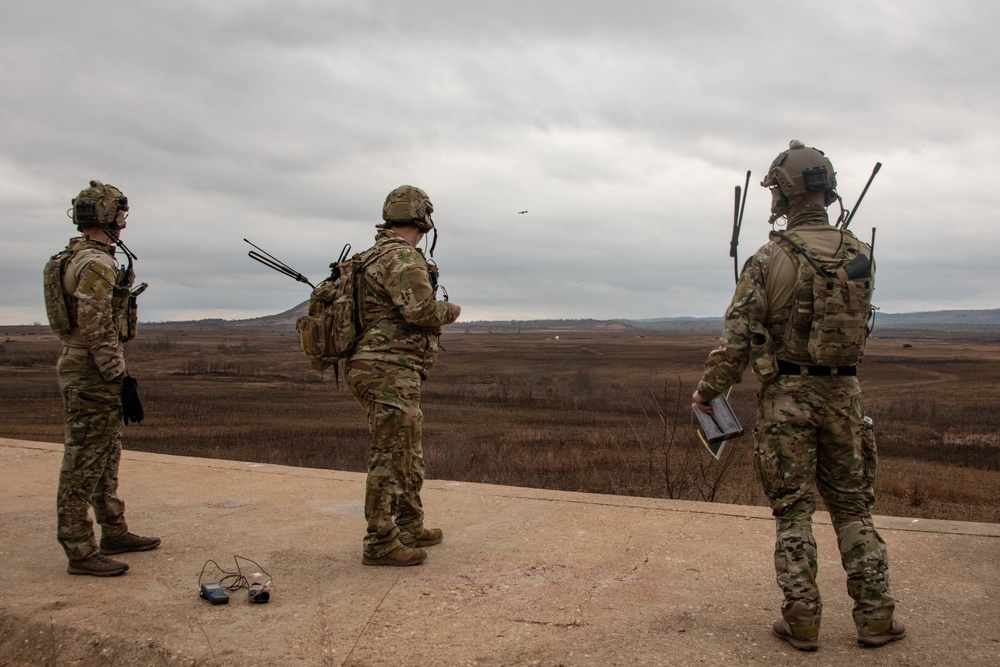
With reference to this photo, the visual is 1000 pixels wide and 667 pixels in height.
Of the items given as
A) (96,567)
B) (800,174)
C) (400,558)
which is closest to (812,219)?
(800,174)

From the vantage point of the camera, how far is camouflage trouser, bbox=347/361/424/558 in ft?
15.1

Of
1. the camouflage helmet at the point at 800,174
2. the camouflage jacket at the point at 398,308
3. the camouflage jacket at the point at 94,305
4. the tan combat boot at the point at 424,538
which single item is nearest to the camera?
the camouflage helmet at the point at 800,174

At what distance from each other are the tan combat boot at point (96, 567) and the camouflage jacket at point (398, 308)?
1812 millimetres

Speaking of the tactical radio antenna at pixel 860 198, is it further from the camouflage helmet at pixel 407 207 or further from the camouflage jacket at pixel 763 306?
the camouflage helmet at pixel 407 207

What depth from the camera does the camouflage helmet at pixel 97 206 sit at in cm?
462

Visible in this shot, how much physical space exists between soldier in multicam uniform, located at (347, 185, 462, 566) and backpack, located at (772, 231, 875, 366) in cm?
197

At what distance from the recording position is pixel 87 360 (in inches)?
179

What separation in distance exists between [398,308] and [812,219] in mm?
2269

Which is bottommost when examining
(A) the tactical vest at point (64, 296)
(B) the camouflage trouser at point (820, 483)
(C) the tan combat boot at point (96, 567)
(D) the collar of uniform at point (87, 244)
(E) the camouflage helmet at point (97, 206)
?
(C) the tan combat boot at point (96, 567)

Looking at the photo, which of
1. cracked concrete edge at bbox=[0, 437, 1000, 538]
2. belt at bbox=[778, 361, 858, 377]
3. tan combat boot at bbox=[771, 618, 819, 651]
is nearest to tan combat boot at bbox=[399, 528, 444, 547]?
cracked concrete edge at bbox=[0, 437, 1000, 538]

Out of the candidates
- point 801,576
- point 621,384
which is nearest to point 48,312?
point 801,576

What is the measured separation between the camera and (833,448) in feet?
11.9

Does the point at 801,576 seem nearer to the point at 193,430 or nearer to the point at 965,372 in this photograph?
the point at 193,430

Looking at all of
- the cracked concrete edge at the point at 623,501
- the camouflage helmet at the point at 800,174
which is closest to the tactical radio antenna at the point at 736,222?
the camouflage helmet at the point at 800,174
